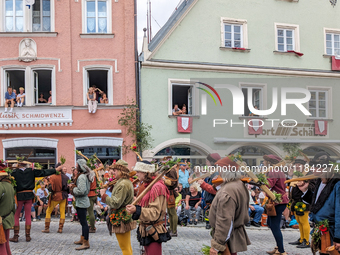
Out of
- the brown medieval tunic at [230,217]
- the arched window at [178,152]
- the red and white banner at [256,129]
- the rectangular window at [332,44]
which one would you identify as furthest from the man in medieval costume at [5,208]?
the rectangular window at [332,44]

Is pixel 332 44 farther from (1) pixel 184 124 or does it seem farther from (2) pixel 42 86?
(2) pixel 42 86

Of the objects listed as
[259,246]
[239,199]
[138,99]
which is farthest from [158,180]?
[138,99]

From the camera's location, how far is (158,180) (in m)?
5.32

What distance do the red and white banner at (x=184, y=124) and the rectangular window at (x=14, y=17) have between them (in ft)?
26.3

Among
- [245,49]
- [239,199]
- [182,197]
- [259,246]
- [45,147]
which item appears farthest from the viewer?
[245,49]

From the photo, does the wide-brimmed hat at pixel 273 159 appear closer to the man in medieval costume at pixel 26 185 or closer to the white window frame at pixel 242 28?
the man in medieval costume at pixel 26 185

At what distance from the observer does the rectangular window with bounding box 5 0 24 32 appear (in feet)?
56.4

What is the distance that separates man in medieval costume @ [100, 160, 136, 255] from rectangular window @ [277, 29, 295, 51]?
1477cm

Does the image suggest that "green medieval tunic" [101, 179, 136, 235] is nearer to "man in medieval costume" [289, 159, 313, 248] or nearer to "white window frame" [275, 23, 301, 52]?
"man in medieval costume" [289, 159, 313, 248]

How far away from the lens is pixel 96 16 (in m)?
17.5

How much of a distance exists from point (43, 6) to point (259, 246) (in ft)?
45.5

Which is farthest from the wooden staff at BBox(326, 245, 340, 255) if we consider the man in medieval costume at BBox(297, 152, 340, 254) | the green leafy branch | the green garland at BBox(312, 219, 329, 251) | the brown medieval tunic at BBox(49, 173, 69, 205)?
the green leafy branch

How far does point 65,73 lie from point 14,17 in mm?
3422

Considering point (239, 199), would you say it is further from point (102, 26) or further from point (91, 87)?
point (102, 26)
